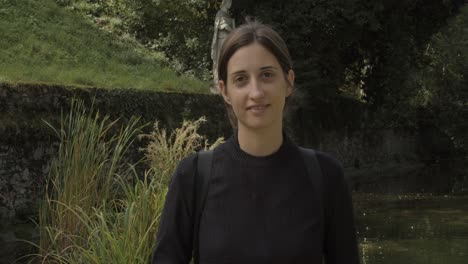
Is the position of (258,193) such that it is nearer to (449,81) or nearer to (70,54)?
(70,54)

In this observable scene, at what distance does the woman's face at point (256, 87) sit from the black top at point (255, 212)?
0.29 feet

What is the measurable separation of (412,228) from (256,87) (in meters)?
11.5

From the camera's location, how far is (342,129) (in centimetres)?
2694

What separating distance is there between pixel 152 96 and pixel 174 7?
28.6 ft

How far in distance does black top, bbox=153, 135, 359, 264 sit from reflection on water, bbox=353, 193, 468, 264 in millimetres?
7655

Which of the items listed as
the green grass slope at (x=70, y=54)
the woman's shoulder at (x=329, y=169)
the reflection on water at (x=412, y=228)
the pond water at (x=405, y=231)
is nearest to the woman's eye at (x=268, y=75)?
the woman's shoulder at (x=329, y=169)

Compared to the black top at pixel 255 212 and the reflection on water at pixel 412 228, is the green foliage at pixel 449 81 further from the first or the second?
the black top at pixel 255 212

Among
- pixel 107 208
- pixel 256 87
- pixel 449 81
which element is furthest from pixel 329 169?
pixel 449 81

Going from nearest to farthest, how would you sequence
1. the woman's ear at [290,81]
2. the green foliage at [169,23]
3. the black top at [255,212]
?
the black top at [255,212]
the woman's ear at [290,81]
the green foliage at [169,23]

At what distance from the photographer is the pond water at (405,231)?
30.9 ft

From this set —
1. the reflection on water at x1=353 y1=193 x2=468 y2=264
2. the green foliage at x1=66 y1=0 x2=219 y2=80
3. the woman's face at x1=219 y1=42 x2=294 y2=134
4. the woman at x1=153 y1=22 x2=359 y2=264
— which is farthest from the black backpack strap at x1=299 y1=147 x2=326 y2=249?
the green foliage at x1=66 y1=0 x2=219 y2=80

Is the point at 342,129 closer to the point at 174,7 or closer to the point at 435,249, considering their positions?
the point at 174,7

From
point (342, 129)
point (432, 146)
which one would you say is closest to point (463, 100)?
point (432, 146)

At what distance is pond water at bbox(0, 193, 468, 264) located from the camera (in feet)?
30.9
